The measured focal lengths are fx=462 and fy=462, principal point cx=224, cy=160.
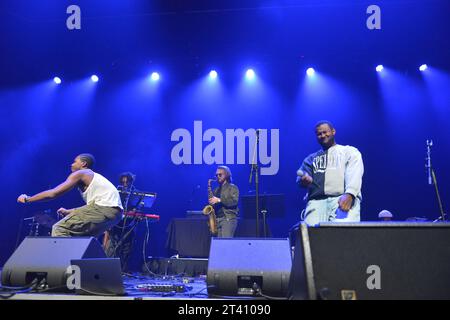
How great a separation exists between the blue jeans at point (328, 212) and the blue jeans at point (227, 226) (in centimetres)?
397

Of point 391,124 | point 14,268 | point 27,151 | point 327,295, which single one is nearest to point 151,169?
point 27,151

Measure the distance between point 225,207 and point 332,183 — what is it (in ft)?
14.4

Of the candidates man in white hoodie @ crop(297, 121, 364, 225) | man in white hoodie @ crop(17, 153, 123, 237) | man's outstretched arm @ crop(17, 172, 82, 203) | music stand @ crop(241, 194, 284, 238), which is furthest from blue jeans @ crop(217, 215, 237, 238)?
man in white hoodie @ crop(297, 121, 364, 225)

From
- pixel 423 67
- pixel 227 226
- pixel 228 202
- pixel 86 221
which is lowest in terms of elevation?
pixel 227 226

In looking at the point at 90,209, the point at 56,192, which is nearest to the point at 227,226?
the point at 90,209

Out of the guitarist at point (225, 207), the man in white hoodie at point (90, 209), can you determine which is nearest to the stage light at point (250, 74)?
the guitarist at point (225, 207)

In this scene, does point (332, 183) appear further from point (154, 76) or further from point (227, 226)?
point (154, 76)

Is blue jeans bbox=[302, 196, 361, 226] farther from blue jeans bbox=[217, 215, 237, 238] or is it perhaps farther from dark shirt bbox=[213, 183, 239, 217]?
dark shirt bbox=[213, 183, 239, 217]

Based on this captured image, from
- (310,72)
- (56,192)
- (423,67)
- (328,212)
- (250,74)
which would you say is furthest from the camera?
(250,74)

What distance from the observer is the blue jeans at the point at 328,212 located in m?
4.88

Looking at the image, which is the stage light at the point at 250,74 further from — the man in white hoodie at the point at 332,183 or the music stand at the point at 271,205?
the man in white hoodie at the point at 332,183

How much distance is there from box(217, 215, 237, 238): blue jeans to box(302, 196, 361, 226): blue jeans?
3970 mm

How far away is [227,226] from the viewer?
9031 millimetres

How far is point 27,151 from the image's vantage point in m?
11.1
